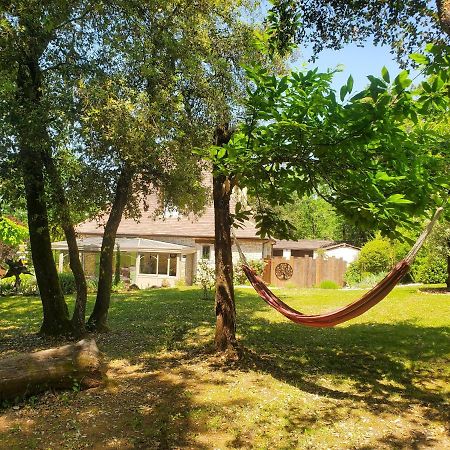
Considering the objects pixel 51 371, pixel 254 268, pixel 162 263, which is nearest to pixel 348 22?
pixel 51 371

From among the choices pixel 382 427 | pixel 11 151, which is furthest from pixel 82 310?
pixel 382 427

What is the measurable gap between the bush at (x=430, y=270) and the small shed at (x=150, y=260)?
1165cm

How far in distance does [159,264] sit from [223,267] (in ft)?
62.2

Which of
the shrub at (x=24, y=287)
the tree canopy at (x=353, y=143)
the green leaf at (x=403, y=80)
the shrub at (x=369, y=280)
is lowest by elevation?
the shrub at (x=24, y=287)

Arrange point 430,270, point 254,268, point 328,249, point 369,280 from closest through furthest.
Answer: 1. point 430,270
2. point 254,268
3. point 369,280
4. point 328,249

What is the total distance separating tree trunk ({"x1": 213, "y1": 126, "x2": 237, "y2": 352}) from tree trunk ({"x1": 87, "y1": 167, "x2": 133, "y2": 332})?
2.60 metres

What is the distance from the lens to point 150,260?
1023 inches

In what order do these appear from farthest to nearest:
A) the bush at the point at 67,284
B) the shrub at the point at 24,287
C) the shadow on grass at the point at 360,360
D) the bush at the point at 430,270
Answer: the bush at the point at 430,270 → the bush at the point at 67,284 → the shrub at the point at 24,287 → the shadow on grass at the point at 360,360

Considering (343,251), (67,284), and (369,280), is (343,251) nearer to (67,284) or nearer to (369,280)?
(369,280)

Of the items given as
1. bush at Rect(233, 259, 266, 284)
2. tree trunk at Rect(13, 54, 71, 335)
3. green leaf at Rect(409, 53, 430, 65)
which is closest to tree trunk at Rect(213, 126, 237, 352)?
tree trunk at Rect(13, 54, 71, 335)

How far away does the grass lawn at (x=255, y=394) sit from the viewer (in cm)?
470

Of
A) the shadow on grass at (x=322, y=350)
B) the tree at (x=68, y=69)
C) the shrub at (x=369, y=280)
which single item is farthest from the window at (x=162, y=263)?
the tree at (x=68, y=69)

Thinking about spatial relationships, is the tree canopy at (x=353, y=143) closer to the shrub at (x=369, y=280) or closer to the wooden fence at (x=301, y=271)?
the shrub at (x=369, y=280)

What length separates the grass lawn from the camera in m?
4.70
